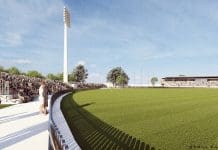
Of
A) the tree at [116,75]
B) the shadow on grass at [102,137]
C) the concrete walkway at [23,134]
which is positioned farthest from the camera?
the tree at [116,75]

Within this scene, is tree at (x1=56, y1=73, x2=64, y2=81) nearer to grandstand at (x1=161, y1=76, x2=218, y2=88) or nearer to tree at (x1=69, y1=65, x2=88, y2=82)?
tree at (x1=69, y1=65, x2=88, y2=82)

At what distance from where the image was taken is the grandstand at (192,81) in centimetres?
11650

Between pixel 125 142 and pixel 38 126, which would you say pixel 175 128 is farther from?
pixel 38 126

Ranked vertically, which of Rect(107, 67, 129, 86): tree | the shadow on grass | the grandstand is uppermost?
Rect(107, 67, 129, 86): tree

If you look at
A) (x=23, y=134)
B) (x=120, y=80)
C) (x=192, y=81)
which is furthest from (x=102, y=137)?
(x=120, y=80)

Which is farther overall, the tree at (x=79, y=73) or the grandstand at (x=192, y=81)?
the tree at (x=79, y=73)

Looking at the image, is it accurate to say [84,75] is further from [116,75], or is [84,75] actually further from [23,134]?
[23,134]

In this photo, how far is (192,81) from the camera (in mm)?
119938

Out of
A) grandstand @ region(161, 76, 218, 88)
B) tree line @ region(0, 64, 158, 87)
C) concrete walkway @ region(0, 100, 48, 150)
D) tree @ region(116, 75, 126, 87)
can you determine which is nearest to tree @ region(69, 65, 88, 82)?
tree line @ region(0, 64, 158, 87)

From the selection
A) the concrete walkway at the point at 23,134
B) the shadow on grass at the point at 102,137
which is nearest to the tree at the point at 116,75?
the concrete walkway at the point at 23,134

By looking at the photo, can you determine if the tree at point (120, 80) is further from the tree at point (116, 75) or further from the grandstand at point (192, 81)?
the grandstand at point (192, 81)

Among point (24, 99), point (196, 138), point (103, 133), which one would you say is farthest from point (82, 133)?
point (24, 99)

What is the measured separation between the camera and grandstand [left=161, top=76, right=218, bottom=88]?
382 ft

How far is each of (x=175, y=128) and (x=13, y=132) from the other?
5335mm
